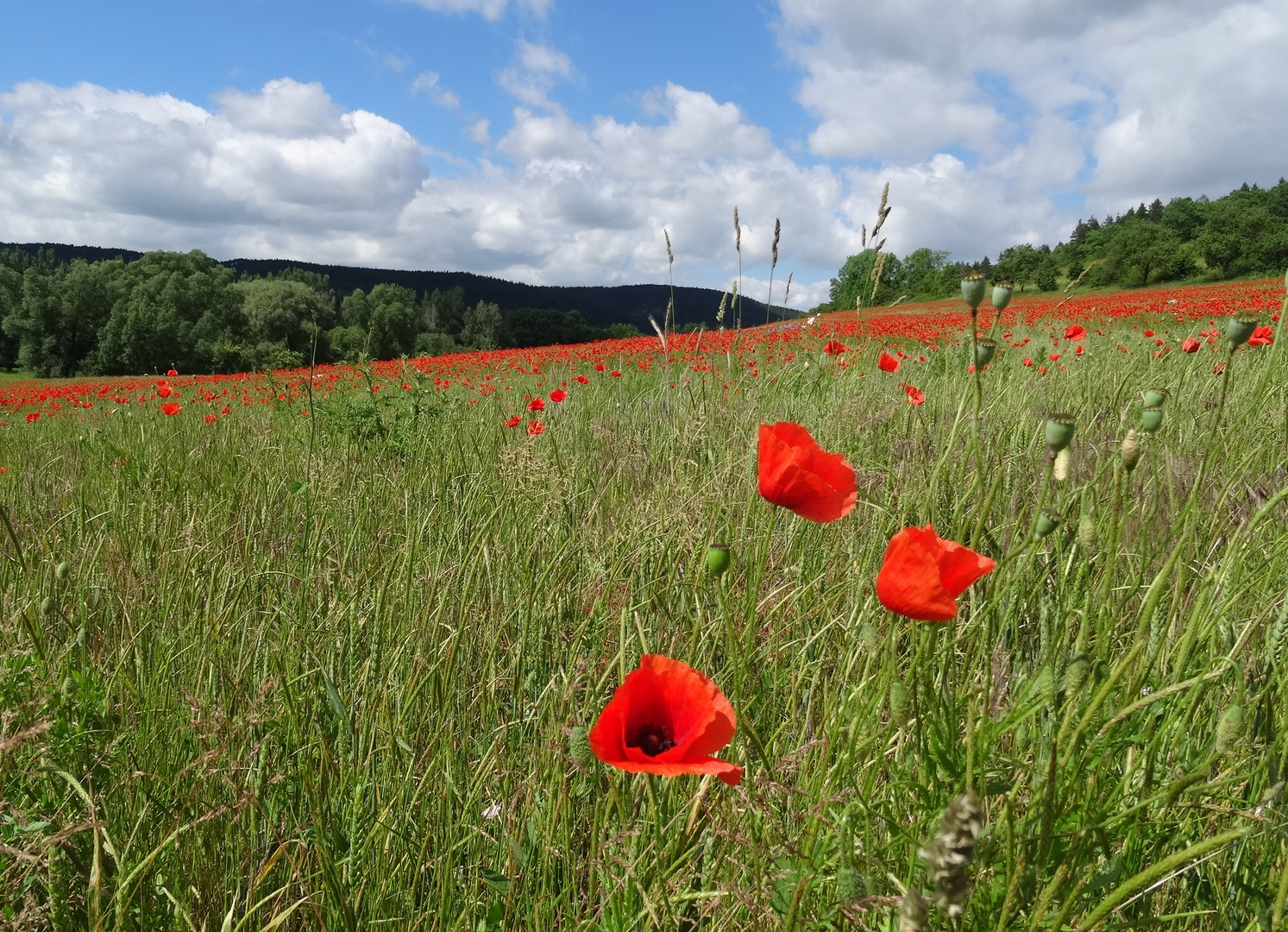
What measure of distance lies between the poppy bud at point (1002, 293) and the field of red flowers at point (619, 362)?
7.82ft

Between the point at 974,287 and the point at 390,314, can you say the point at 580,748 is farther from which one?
the point at 390,314

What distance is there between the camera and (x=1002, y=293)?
890 millimetres

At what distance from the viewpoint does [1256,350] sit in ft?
13.9

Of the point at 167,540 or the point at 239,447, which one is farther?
the point at 239,447

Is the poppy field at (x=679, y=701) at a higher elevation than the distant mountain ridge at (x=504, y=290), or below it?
below

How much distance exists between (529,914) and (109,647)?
1245 mm

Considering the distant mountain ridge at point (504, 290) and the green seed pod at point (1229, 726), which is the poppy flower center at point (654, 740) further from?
the distant mountain ridge at point (504, 290)

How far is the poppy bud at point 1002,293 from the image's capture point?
87 cm

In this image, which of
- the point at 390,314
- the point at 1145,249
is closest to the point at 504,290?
the point at 390,314

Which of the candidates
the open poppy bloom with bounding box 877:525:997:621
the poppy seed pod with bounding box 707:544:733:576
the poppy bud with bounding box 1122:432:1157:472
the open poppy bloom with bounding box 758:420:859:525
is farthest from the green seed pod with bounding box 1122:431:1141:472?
the poppy seed pod with bounding box 707:544:733:576

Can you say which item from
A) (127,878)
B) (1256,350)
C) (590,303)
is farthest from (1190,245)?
(590,303)

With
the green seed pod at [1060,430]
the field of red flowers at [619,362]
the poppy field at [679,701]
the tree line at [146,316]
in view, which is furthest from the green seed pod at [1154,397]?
the tree line at [146,316]

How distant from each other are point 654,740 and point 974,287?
65 centimetres

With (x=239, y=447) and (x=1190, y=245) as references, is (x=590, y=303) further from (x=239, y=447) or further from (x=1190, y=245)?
(x=239, y=447)
